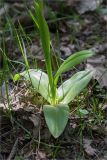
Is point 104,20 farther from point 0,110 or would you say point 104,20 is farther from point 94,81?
point 0,110

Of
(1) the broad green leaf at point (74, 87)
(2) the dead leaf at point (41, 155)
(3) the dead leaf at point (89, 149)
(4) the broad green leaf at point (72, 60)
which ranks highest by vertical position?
(4) the broad green leaf at point (72, 60)

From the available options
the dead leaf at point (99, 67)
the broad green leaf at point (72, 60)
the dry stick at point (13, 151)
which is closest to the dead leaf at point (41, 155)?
the dry stick at point (13, 151)

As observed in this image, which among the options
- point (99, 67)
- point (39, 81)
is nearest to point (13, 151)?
point (39, 81)

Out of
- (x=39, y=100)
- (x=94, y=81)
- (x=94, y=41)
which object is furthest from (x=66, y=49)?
(x=39, y=100)

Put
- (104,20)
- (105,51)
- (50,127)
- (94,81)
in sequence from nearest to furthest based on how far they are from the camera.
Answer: (50,127) → (94,81) → (105,51) → (104,20)

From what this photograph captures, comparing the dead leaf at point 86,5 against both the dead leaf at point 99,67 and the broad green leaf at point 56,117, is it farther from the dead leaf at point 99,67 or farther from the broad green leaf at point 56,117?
the broad green leaf at point 56,117
